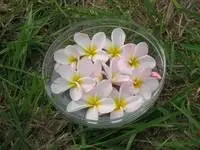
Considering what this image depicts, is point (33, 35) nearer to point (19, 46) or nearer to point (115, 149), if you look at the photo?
point (19, 46)

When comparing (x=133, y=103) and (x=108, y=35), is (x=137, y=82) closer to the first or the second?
(x=133, y=103)

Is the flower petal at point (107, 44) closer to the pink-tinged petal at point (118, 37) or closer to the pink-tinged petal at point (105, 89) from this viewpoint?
the pink-tinged petal at point (118, 37)

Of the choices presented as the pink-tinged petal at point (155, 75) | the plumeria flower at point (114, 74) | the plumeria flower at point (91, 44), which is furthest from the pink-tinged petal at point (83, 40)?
the pink-tinged petal at point (155, 75)

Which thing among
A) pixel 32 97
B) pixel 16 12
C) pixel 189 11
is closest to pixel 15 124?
pixel 32 97

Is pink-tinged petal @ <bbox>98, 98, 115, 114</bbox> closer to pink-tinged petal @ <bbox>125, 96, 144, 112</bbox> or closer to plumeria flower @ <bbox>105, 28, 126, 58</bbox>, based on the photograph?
pink-tinged petal @ <bbox>125, 96, 144, 112</bbox>

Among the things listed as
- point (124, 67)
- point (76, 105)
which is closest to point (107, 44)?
point (124, 67)

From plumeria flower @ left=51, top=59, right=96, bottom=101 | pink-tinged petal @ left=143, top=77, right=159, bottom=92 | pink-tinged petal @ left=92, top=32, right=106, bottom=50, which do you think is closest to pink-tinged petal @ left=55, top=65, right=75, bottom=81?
plumeria flower @ left=51, top=59, right=96, bottom=101
